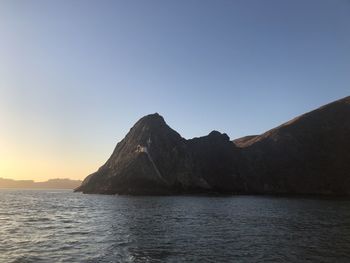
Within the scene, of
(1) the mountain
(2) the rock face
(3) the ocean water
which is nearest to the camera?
(3) the ocean water

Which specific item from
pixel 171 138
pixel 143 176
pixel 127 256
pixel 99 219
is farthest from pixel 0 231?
pixel 171 138

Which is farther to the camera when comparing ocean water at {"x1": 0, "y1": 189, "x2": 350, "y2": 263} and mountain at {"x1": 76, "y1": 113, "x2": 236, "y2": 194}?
mountain at {"x1": 76, "y1": 113, "x2": 236, "y2": 194}

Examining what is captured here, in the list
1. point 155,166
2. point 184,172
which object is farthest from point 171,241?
point 184,172

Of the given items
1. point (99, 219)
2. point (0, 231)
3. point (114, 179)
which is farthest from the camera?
point (114, 179)

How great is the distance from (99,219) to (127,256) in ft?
92.3

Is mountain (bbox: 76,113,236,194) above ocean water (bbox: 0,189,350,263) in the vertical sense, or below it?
above

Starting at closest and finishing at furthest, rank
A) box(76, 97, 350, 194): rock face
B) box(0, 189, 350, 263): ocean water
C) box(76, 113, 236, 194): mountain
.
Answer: box(0, 189, 350, 263): ocean water, box(76, 113, 236, 194): mountain, box(76, 97, 350, 194): rock face

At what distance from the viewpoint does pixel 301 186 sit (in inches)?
7534

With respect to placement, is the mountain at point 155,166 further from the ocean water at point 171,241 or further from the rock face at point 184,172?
the ocean water at point 171,241

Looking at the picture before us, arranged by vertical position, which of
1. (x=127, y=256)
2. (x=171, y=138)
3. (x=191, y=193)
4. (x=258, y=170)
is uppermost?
(x=171, y=138)

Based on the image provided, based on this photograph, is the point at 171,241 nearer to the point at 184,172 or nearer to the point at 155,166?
the point at 155,166

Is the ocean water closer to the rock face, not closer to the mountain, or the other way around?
the mountain

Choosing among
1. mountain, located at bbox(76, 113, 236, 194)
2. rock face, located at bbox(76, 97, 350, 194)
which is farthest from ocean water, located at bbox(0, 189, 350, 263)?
rock face, located at bbox(76, 97, 350, 194)

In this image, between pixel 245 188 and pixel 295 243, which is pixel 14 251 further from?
pixel 245 188
